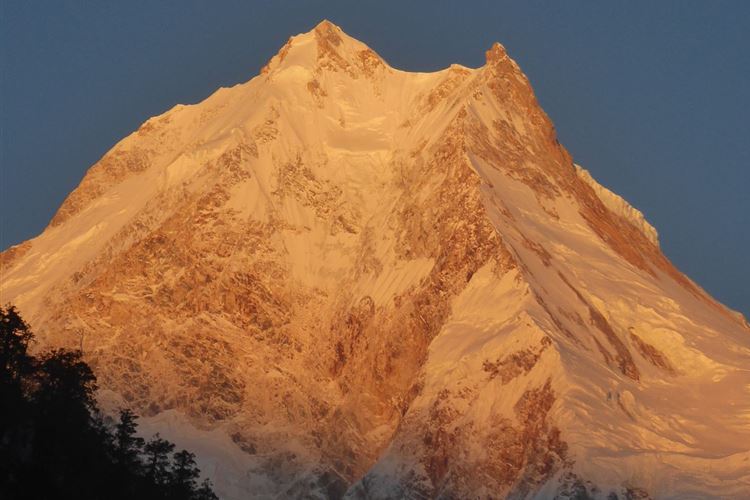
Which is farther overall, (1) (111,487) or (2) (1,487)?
(1) (111,487)

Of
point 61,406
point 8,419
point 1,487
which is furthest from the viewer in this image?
point 61,406

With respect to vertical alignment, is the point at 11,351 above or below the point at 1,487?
above

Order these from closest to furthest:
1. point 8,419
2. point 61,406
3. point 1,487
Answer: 1. point 1,487
2. point 8,419
3. point 61,406

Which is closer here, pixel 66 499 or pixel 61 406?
pixel 66 499

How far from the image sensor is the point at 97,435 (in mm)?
199375

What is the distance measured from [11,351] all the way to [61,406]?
486 centimetres

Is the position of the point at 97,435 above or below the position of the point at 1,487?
above

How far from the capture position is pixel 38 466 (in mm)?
176375

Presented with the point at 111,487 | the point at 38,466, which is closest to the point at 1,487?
the point at 38,466

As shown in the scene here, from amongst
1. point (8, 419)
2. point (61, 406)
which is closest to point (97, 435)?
point (61, 406)

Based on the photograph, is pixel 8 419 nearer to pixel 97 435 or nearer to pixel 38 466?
pixel 38 466

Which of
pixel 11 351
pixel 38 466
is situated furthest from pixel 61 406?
pixel 38 466

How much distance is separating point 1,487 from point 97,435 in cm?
3112

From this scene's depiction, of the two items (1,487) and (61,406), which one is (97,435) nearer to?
(61,406)
